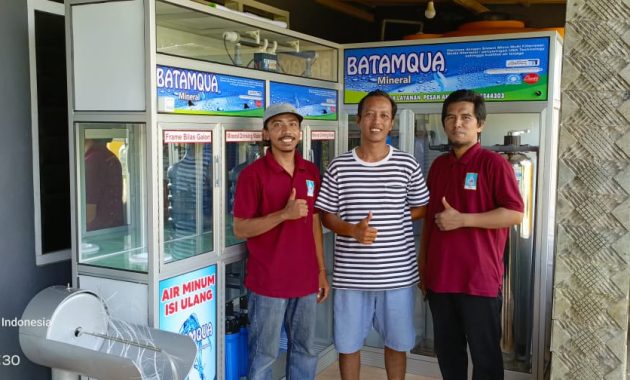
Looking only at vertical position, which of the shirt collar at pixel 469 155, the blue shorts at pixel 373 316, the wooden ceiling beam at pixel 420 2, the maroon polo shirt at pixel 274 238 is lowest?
the blue shorts at pixel 373 316

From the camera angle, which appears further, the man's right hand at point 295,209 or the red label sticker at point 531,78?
the red label sticker at point 531,78

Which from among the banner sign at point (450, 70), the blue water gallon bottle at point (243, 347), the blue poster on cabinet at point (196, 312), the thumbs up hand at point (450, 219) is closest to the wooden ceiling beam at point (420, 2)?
the banner sign at point (450, 70)

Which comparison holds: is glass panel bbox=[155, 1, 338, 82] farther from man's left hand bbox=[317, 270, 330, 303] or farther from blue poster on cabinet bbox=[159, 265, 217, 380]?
man's left hand bbox=[317, 270, 330, 303]

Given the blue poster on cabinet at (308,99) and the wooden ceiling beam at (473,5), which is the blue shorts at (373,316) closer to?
the blue poster on cabinet at (308,99)

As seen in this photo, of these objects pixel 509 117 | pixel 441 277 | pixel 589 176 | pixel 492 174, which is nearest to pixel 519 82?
pixel 509 117

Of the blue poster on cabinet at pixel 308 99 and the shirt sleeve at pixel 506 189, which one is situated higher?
the blue poster on cabinet at pixel 308 99

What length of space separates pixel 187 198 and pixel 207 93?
20.6 inches

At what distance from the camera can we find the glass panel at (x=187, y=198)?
9.40 feet

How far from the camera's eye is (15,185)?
280 cm

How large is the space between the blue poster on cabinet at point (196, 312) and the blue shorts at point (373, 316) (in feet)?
2.01

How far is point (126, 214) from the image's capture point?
291 centimetres

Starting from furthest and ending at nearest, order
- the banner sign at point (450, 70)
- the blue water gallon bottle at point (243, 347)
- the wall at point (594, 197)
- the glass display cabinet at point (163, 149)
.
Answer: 1. the banner sign at point (450, 70)
2. the blue water gallon bottle at point (243, 347)
3. the glass display cabinet at point (163, 149)
4. the wall at point (594, 197)

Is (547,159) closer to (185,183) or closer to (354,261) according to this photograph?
(354,261)

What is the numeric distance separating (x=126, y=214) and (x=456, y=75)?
215cm
